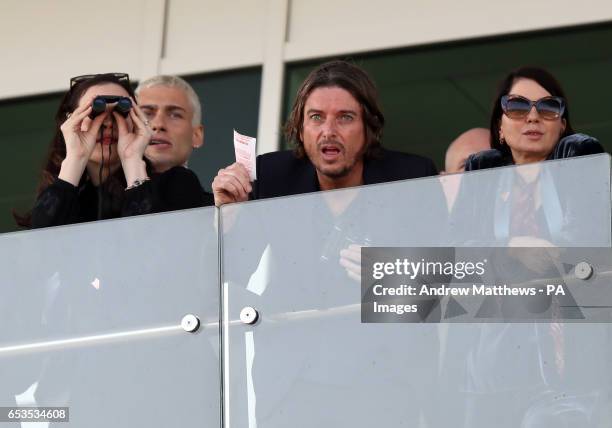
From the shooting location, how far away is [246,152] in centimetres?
480

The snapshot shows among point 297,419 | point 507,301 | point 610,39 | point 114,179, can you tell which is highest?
point 610,39

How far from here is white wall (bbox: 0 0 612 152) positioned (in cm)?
859

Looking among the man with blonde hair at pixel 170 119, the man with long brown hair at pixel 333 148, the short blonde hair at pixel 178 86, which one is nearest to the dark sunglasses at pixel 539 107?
the man with long brown hair at pixel 333 148

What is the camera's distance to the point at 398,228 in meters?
4.44

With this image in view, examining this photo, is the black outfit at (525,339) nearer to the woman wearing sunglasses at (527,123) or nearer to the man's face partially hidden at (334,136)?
the woman wearing sunglasses at (527,123)

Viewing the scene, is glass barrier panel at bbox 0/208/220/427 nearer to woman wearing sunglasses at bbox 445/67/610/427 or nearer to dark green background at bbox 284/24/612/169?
woman wearing sunglasses at bbox 445/67/610/427

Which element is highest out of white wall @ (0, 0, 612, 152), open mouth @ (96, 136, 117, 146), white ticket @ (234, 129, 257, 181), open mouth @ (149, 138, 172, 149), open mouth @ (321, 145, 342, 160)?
white wall @ (0, 0, 612, 152)

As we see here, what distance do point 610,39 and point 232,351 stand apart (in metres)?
4.49

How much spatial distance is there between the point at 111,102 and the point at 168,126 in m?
0.71

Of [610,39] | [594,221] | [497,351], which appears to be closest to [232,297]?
[497,351]

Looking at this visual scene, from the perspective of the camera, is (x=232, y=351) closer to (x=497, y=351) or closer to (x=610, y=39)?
(x=497, y=351)

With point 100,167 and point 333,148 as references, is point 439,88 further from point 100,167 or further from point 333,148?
point 333,148

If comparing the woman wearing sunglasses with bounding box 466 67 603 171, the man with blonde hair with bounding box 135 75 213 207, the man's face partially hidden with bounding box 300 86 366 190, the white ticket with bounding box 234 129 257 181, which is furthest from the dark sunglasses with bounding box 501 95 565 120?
the man with blonde hair with bounding box 135 75 213 207

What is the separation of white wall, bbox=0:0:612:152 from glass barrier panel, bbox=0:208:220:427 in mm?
4091
